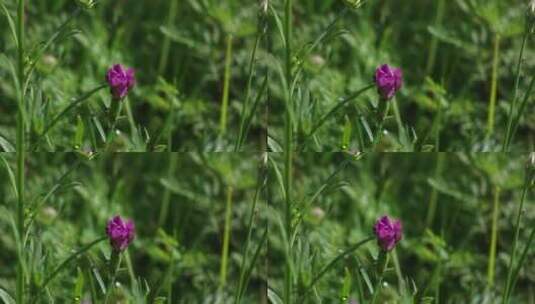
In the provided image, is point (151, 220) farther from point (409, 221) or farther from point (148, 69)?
point (409, 221)

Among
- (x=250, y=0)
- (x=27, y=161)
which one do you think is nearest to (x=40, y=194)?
(x=27, y=161)

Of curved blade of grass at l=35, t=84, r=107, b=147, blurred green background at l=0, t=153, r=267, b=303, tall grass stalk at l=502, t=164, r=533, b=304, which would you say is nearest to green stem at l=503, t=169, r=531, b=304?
tall grass stalk at l=502, t=164, r=533, b=304

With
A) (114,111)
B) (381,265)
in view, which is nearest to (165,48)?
(114,111)

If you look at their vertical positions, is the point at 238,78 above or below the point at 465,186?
above

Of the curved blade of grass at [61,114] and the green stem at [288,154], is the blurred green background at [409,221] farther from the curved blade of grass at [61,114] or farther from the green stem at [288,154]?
the curved blade of grass at [61,114]

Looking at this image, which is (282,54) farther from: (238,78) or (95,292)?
(95,292)

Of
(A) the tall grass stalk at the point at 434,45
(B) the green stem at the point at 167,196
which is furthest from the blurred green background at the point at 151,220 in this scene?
(A) the tall grass stalk at the point at 434,45
